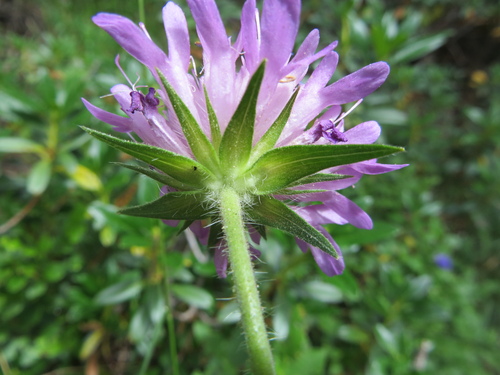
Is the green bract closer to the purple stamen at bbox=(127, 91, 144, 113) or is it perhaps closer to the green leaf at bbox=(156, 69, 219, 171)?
the green leaf at bbox=(156, 69, 219, 171)

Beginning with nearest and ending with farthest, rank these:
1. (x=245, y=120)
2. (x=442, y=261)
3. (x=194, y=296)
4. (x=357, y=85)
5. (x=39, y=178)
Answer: (x=245, y=120) → (x=357, y=85) → (x=194, y=296) → (x=39, y=178) → (x=442, y=261)

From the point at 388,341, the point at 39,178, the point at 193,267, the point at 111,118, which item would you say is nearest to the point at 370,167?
the point at 111,118

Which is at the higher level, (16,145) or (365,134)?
(16,145)

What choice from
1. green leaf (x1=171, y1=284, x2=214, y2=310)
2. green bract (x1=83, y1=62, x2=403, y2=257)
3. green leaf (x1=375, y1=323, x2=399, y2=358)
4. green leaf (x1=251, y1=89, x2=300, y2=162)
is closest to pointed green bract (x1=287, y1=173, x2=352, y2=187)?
green bract (x1=83, y1=62, x2=403, y2=257)

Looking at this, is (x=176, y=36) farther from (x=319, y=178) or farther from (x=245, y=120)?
(x=319, y=178)

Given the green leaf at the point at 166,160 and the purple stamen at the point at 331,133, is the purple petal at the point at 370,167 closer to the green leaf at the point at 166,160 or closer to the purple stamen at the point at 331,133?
the purple stamen at the point at 331,133

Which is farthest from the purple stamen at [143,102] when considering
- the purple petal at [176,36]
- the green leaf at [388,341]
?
the green leaf at [388,341]

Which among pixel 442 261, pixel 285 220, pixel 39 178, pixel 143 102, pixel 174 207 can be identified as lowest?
pixel 285 220
